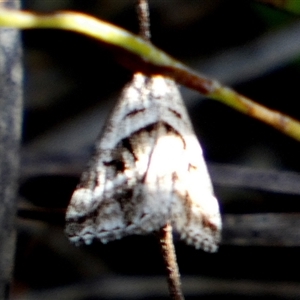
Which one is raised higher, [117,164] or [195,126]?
[195,126]

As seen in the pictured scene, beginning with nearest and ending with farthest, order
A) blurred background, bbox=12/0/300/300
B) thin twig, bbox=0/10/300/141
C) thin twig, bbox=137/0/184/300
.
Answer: thin twig, bbox=0/10/300/141, thin twig, bbox=137/0/184/300, blurred background, bbox=12/0/300/300

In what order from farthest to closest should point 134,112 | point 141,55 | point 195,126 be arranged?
point 195,126 → point 134,112 → point 141,55

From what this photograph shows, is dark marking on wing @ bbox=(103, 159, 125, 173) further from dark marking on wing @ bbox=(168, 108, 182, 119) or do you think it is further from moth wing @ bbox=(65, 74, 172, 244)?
dark marking on wing @ bbox=(168, 108, 182, 119)

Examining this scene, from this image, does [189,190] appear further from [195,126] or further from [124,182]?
[195,126]

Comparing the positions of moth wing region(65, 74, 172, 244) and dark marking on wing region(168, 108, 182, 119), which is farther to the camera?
dark marking on wing region(168, 108, 182, 119)

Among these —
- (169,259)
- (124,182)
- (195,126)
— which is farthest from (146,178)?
(195,126)

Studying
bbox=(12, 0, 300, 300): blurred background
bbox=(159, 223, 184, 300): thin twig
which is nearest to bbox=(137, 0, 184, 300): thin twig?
bbox=(159, 223, 184, 300): thin twig

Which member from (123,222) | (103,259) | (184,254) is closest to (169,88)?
(123,222)

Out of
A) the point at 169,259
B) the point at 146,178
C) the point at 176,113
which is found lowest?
the point at 169,259
